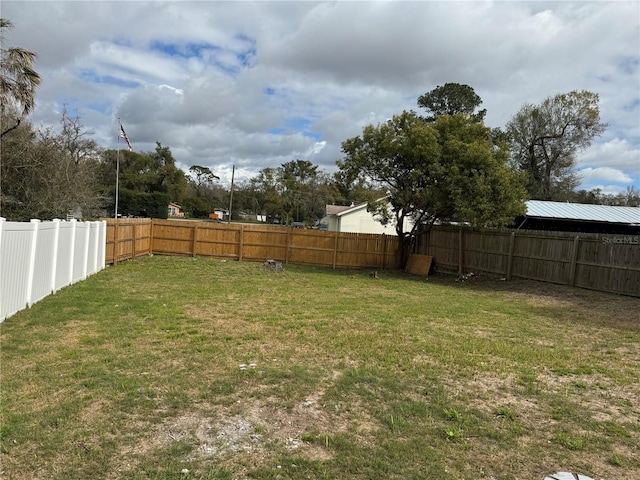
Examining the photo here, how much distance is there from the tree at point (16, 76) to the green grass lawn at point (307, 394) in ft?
19.9

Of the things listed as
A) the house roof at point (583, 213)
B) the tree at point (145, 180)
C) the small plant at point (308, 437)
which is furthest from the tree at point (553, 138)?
the tree at point (145, 180)

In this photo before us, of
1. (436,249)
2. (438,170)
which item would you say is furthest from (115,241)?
(436,249)

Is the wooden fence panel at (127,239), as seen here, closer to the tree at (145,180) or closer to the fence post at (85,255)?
the fence post at (85,255)

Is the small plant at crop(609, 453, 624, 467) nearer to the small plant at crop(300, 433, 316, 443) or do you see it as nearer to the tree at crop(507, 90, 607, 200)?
the small plant at crop(300, 433, 316, 443)

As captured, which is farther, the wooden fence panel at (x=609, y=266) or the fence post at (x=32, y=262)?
the wooden fence panel at (x=609, y=266)

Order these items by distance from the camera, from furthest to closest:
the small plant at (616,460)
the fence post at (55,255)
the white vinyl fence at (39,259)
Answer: the fence post at (55,255), the white vinyl fence at (39,259), the small plant at (616,460)

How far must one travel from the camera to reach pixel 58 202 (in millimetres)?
16750

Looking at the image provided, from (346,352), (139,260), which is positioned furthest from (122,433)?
(139,260)

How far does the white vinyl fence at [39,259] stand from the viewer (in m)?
6.14

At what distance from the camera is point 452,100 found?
106 feet

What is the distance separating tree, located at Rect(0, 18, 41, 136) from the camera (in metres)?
10.8

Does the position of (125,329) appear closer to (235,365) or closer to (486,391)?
(235,365)

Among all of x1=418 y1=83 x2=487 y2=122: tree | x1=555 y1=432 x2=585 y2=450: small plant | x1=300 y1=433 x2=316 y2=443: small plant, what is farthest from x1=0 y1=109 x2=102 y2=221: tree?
x1=418 y1=83 x2=487 y2=122: tree

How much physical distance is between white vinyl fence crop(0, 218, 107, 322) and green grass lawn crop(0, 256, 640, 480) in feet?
1.13
